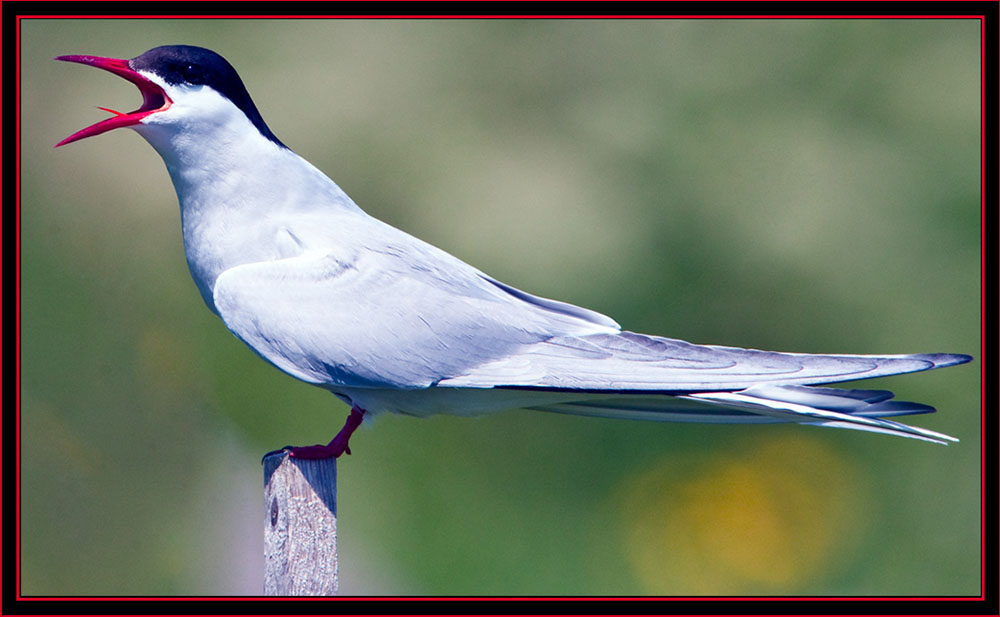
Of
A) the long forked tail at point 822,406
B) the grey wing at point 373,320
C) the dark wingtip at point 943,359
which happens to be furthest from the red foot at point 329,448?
the dark wingtip at point 943,359

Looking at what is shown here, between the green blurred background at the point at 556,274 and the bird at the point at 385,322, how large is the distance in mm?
2332

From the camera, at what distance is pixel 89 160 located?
509 cm

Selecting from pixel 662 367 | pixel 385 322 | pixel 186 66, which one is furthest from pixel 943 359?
pixel 186 66

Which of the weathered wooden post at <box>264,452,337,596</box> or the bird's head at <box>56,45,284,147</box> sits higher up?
the bird's head at <box>56,45,284,147</box>

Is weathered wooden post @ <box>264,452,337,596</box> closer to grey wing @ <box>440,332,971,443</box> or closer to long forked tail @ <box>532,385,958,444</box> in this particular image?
grey wing @ <box>440,332,971,443</box>

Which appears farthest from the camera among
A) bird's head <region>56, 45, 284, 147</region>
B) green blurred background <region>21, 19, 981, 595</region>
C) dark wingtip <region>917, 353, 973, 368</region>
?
green blurred background <region>21, 19, 981, 595</region>

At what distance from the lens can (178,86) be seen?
7.67 ft

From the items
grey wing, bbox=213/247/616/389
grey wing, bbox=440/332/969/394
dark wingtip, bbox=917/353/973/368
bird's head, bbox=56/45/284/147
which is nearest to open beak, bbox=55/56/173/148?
bird's head, bbox=56/45/284/147

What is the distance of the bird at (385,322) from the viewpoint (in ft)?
7.13

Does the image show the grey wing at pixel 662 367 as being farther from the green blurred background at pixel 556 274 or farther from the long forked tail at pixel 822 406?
the green blurred background at pixel 556 274

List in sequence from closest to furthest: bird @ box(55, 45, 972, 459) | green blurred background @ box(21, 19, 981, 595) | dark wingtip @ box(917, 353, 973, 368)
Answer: dark wingtip @ box(917, 353, 973, 368), bird @ box(55, 45, 972, 459), green blurred background @ box(21, 19, 981, 595)

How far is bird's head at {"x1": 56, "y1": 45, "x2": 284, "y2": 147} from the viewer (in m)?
2.32

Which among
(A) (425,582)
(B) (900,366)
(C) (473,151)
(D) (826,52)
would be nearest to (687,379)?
(B) (900,366)

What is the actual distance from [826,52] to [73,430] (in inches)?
178
